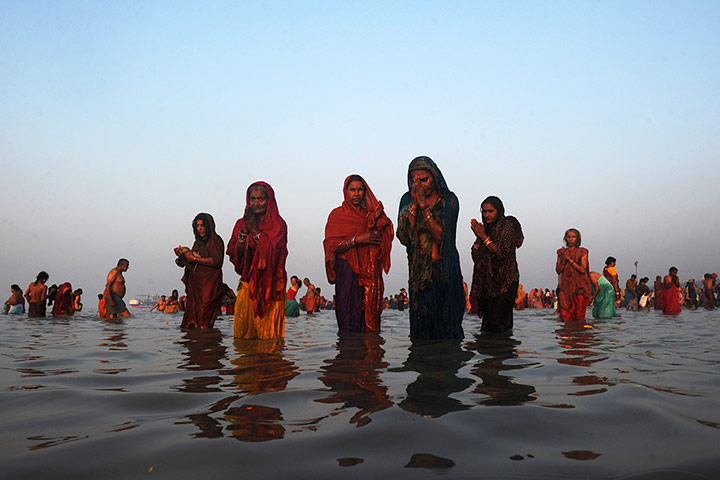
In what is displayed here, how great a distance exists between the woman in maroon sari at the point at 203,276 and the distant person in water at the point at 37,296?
11937mm

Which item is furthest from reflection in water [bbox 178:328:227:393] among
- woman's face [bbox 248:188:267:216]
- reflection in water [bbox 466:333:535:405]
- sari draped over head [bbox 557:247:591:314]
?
sari draped over head [bbox 557:247:591:314]

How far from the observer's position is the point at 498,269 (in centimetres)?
663

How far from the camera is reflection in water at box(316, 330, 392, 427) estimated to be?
2.23m

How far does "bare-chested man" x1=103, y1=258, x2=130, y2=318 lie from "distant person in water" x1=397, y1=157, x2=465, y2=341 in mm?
10194

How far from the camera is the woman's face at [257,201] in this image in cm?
695

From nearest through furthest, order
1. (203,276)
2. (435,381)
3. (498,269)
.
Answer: (435,381), (498,269), (203,276)

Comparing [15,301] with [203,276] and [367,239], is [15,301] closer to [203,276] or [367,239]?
[203,276]

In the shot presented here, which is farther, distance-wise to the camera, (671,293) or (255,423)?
(671,293)

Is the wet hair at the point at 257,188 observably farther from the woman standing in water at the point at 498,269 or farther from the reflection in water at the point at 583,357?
the reflection in water at the point at 583,357

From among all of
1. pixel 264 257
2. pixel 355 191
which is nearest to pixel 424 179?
pixel 355 191

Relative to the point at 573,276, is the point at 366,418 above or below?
below

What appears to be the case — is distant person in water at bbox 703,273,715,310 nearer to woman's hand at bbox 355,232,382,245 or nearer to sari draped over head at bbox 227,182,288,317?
woman's hand at bbox 355,232,382,245

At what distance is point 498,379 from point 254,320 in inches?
178

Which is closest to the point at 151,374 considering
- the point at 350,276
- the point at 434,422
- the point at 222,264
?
the point at 434,422
